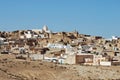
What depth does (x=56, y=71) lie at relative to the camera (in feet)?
141

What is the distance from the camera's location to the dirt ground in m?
41.0

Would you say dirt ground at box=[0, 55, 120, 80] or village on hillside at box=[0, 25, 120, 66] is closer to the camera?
dirt ground at box=[0, 55, 120, 80]

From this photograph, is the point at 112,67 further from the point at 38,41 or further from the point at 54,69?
the point at 38,41

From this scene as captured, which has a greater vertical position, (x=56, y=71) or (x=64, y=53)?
(x=64, y=53)

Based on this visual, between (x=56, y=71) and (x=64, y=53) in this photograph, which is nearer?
(x=56, y=71)

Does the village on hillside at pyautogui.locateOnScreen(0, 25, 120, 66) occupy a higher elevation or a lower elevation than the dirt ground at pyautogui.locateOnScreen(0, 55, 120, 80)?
higher

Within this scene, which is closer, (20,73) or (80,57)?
(20,73)

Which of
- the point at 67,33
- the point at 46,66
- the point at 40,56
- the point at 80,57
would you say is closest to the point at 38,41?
the point at 67,33

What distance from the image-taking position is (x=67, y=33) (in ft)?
330

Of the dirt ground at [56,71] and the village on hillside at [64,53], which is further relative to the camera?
the village on hillside at [64,53]

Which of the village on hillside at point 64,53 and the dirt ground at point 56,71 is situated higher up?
the village on hillside at point 64,53

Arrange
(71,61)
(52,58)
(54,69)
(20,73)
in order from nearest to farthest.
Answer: (20,73)
(54,69)
(71,61)
(52,58)

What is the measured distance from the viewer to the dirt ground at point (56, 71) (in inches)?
1614

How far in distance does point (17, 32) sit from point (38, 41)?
58.5 feet
